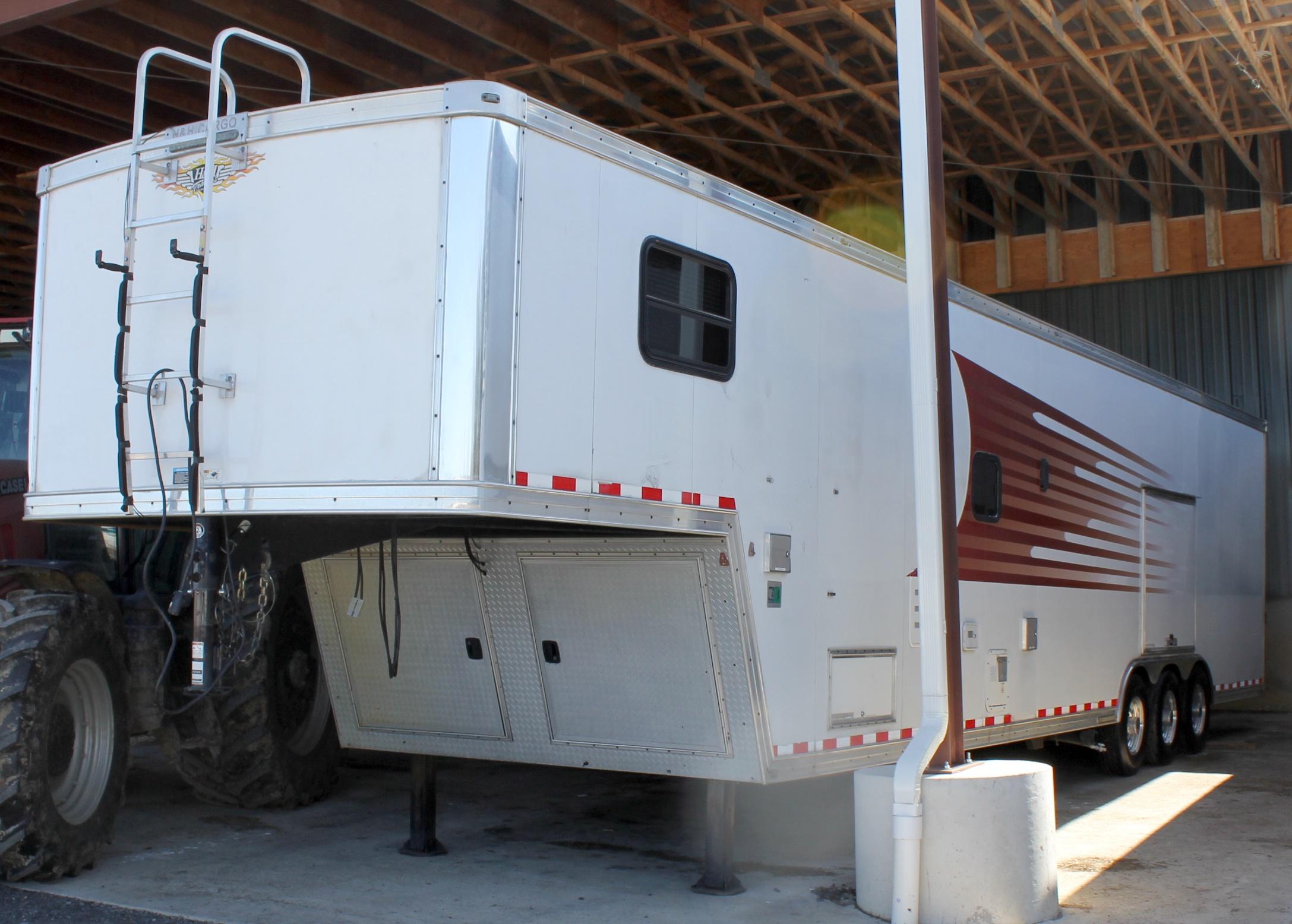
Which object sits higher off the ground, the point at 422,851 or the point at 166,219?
the point at 166,219

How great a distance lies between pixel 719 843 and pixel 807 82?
13.6 meters

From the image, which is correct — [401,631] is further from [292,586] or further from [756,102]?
[756,102]

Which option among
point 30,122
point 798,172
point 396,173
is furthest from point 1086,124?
point 396,173

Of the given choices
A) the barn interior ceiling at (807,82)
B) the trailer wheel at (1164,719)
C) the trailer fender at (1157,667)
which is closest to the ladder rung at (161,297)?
the barn interior ceiling at (807,82)

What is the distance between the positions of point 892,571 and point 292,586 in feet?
13.2

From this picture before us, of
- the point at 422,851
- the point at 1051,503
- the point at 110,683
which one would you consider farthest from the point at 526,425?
the point at 1051,503

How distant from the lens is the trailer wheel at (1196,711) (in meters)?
12.5

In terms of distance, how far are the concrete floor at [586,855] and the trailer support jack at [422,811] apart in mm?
123

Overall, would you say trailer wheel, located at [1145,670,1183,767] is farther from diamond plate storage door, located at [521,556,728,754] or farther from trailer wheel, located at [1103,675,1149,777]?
diamond plate storage door, located at [521,556,728,754]

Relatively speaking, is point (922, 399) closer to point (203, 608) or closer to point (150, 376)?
point (203, 608)

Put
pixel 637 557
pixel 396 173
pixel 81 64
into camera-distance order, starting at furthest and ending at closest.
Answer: pixel 81 64 → pixel 637 557 → pixel 396 173

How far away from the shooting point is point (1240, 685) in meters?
14.0

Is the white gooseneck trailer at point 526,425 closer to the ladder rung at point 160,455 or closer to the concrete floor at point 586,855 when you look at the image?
the ladder rung at point 160,455

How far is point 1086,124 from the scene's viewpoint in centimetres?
1948
